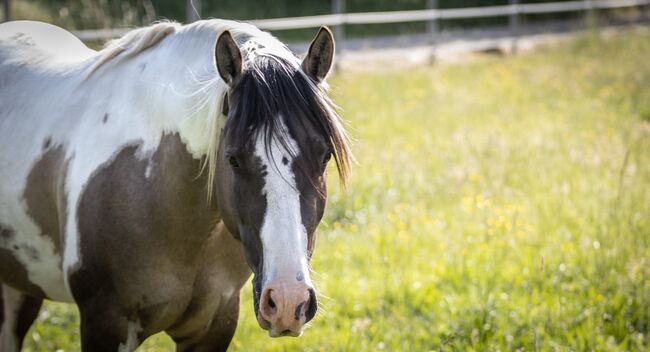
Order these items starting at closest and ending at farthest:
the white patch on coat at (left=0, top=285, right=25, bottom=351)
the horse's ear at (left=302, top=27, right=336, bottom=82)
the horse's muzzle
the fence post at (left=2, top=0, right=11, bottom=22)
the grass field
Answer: the horse's muzzle, the horse's ear at (left=302, top=27, right=336, bottom=82), the white patch on coat at (left=0, top=285, right=25, bottom=351), the grass field, the fence post at (left=2, top=0, right=11, bottom=22)

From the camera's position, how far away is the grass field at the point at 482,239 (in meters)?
3.75

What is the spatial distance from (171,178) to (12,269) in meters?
0.93

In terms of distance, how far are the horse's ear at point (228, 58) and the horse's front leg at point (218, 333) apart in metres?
0.92

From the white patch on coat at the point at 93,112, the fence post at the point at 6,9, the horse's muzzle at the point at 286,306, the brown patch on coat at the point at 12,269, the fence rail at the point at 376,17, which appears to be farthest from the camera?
the fence rail at the point at 376,17

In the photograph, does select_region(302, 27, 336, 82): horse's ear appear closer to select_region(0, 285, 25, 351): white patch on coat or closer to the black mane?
the black mane

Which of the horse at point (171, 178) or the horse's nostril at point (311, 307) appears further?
the horse at point (171, 178)

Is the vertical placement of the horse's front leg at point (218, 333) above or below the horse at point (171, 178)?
below

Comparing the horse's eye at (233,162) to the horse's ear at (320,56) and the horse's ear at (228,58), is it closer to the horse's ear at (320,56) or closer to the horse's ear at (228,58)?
the horse's ear at (228,58)

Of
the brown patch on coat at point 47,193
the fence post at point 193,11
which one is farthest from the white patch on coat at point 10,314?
the fence post at point 193,11

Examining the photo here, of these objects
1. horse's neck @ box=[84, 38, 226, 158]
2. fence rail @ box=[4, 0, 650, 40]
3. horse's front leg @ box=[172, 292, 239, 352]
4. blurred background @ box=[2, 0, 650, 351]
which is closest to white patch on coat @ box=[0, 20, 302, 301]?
horse's neck @ box=[84, 38, 226, 158]

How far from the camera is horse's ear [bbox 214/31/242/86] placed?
2.15 metres

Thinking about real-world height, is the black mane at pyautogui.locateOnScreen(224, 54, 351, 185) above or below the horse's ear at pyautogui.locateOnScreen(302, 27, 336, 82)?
below

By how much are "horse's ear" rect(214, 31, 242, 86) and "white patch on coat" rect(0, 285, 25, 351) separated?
1866 millimetres

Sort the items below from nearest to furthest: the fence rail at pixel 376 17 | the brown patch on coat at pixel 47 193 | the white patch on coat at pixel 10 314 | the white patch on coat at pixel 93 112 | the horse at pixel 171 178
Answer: the horse at pixel 171 178 → the white patch on coat at pixel 93 112 → the brown patch on coat at pixel 47 193 → the white patch on coat at pixel 10 314 → the fence rail at pixel 376 17
